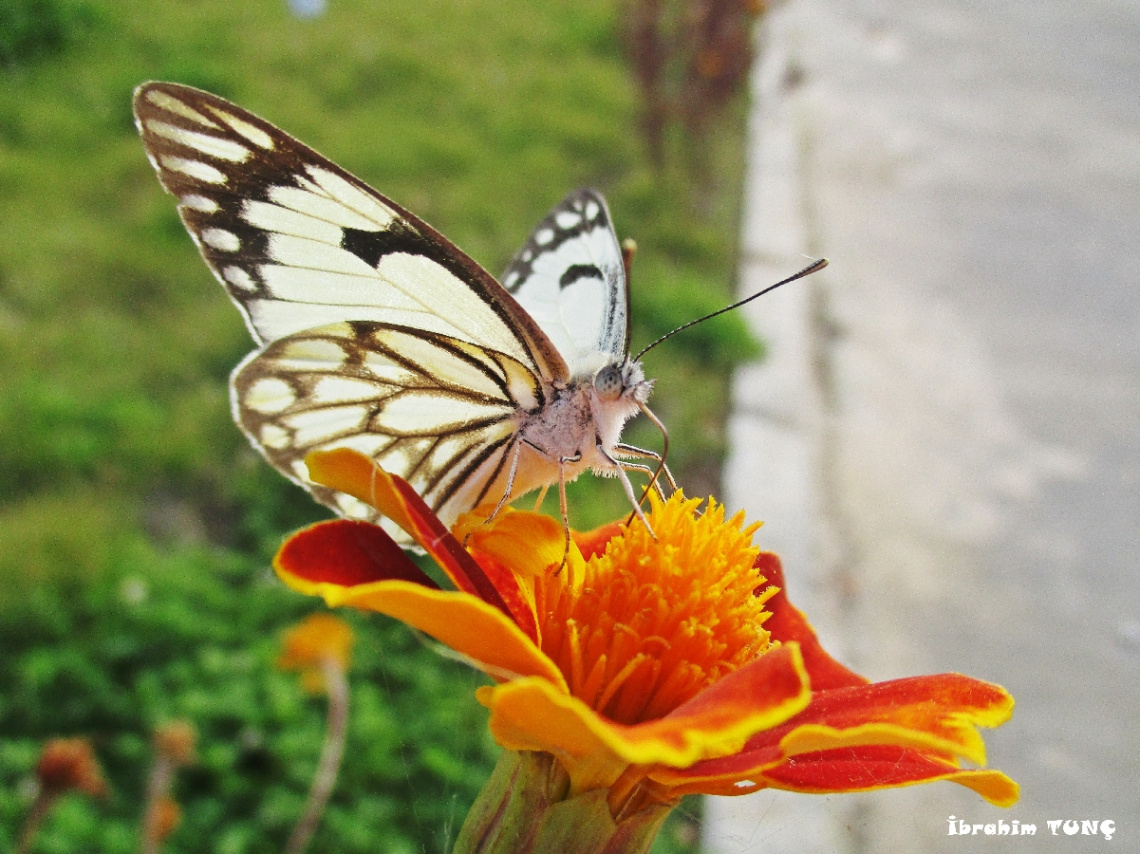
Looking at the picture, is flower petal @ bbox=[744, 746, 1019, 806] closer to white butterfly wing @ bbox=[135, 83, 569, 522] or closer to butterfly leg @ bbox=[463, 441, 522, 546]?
butterfly leg @ bbox=[463, 441, 522, 546]

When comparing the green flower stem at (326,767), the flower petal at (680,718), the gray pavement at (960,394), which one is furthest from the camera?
the gray pavement at (960,394)

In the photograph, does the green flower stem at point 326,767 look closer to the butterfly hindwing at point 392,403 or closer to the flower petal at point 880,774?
the butterfly hindwing at point 392,403

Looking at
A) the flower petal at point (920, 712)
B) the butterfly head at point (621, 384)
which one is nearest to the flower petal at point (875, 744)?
the flower petal at point (920, 712)

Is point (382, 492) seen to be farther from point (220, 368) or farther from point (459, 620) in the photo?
point (220, 368)

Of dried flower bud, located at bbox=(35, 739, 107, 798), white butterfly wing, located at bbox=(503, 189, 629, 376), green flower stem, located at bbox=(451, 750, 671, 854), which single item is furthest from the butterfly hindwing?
dried flower bud, located at bbox=(35, 739, 107, 798)

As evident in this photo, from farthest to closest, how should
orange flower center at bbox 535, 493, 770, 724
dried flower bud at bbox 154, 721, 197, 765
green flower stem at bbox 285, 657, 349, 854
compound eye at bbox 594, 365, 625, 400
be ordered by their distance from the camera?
green flower stem at bbox 285, 657, 349, 854 < dried flower bud at bbox 154, 721, 197, 765 < compound eye at bbox 594, 365, 625, 400 < orange flower center at bbox 535, 493, 770, 724

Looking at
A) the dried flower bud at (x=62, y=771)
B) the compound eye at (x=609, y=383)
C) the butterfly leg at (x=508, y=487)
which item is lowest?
the dried flower bud at (x=62, y=771)

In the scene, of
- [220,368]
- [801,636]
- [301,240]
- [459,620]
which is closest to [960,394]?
[220,368]
